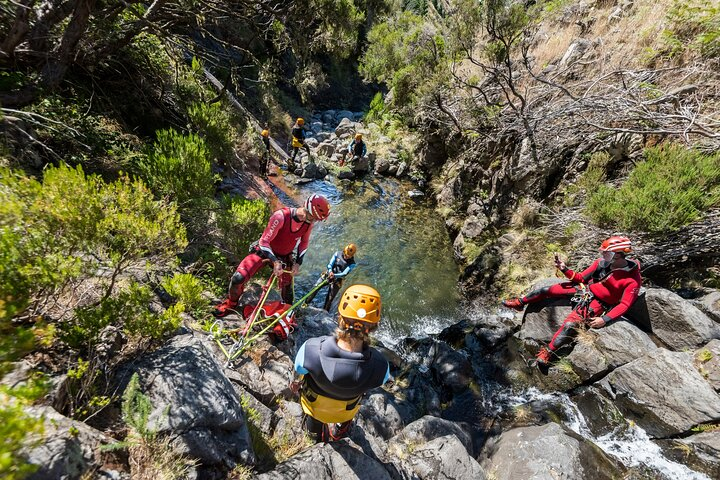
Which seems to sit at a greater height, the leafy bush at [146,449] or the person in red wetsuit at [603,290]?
the person in red wetsuit at [603,290]

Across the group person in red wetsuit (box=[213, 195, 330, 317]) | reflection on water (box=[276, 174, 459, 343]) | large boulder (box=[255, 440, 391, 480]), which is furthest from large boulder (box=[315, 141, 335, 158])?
large boulder (box=[255, 440, 391, 480])

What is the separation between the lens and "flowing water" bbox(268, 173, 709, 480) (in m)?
Answer: 4.65

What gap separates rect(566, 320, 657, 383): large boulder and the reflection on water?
287 cm

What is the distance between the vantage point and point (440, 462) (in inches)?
150

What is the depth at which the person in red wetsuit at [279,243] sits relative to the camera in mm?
4742

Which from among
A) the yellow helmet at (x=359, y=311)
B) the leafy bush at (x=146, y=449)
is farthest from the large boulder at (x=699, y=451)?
the leafy bush at (x=146, y=449)

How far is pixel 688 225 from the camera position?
5.88m

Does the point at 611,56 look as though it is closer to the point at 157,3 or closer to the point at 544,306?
the point at 544,306

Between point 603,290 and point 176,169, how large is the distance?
8.25 meters

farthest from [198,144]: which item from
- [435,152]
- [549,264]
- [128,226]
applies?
[435,152]

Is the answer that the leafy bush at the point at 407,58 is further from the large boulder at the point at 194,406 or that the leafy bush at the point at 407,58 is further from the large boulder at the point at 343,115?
the large boulder at the point at 194,406

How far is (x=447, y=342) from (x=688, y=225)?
206 inches

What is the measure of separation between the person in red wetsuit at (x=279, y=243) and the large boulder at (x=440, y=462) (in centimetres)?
306


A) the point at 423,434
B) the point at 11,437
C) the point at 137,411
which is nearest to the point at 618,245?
the point at 423,434
